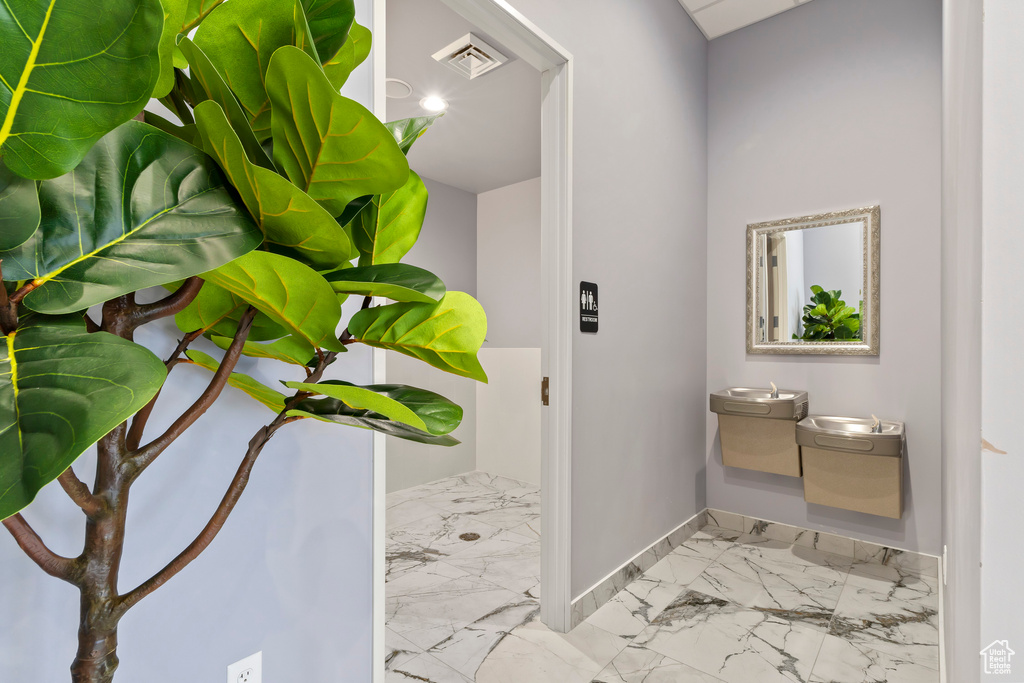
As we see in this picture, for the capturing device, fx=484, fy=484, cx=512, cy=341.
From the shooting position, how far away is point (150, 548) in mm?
827

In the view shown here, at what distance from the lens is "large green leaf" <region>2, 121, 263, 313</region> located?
333 millimetres

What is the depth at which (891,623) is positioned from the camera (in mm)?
1875

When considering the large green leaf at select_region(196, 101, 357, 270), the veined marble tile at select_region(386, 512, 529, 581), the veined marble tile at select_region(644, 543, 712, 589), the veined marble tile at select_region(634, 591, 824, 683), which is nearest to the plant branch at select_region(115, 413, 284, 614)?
the large green leaf at select_region(196, 101, 357, 270)

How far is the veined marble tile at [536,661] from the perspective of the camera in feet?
5.17

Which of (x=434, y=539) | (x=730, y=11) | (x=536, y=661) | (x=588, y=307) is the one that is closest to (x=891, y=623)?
(x=536, y=661)

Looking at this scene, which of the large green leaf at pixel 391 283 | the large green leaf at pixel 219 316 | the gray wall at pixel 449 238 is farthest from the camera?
the gray wall at pixel 449 238

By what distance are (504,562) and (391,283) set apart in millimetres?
2307

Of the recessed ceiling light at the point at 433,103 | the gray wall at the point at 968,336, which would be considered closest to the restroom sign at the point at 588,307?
the gray wall at the point at 968,336

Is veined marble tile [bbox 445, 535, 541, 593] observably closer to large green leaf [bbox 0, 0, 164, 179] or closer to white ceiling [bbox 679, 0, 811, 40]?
large green leaf [bbox 0, 0, 164, 179]

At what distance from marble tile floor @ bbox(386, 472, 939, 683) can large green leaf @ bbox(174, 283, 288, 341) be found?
142 cm

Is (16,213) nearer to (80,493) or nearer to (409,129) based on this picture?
(80,493)

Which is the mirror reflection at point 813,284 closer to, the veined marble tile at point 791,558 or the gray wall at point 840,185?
the gray wall at point 840,185

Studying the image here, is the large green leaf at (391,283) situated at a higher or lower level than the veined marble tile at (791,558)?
higher

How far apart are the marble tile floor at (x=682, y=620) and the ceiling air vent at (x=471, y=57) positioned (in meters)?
2.55
